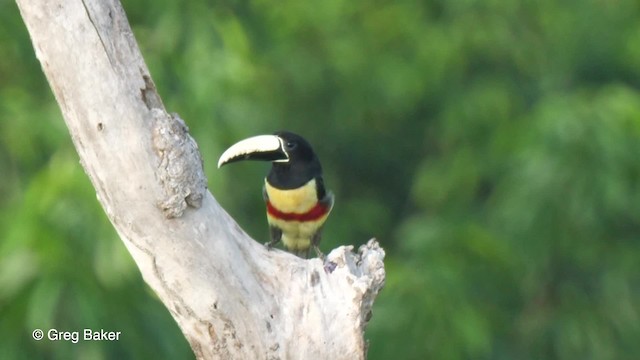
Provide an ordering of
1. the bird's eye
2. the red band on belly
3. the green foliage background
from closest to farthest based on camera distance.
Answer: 1. the bird's eye
2. the red band on belly
3. the green foliage background

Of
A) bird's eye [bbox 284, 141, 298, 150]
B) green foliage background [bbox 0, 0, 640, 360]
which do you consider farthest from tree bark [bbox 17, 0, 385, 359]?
green foliage background [bbox 0, 0, 640, 360]

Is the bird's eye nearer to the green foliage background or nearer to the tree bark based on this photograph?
the tree bark

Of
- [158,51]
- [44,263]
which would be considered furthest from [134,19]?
[44,263]

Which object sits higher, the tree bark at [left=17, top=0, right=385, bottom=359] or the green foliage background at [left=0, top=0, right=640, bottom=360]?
the green foliage background at [left=0, top=0, right=640, bottom=360]

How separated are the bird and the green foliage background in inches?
43.6

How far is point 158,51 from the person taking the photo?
20.7 feet

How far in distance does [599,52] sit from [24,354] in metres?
4.33

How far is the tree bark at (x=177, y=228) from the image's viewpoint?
3.44m

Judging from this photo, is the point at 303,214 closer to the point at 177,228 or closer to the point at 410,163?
the point at 177,228

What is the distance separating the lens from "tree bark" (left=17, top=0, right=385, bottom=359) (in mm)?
3443

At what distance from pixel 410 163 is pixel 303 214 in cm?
471

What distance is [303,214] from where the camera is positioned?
459 cm

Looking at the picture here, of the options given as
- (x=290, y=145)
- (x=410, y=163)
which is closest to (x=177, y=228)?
(x=290, y=145)

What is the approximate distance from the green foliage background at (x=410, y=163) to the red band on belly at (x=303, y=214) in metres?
1.10
